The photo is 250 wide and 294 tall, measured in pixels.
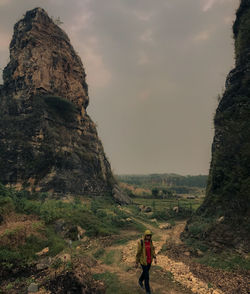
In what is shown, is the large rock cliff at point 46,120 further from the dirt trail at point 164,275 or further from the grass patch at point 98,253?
the dirt trail at point 164,275

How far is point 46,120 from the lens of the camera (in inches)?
1310

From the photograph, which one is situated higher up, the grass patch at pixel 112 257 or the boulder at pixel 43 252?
the boulder at pixel 43 252

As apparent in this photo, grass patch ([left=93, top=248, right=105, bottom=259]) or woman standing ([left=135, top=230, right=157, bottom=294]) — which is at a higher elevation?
woman standing ([left=135, top=230, right=157, bottom=294])

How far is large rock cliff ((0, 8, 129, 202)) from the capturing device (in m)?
29.5

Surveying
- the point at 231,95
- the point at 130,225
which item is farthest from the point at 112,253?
the point at 231,95

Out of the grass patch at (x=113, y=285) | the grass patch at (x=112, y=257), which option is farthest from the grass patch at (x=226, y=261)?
the grass patch at (x=113, y=285)

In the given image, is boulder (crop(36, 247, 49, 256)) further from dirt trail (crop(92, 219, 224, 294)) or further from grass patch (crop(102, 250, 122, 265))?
grass patch (crop(102, 250, 122, 265))

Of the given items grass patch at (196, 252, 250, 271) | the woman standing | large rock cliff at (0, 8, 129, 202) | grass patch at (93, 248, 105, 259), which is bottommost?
grass patch at (93, 248, 105, 259)

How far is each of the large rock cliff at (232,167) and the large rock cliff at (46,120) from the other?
69.3 ft

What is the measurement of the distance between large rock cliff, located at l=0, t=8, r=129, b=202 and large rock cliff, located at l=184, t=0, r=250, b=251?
21.1 m

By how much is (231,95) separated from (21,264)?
19.5m

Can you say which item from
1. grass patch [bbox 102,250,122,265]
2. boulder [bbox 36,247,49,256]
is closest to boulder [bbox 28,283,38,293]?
boulder [bbox 36,247,49,256]

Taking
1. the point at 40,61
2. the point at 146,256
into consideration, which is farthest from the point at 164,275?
the point at 40,61

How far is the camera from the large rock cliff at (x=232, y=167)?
11742 mm
